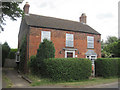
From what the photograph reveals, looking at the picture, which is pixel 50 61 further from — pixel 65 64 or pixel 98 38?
pixel 98 38

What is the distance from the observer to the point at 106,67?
14.5 m

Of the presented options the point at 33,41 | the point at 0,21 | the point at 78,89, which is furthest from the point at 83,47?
the point at 0,21

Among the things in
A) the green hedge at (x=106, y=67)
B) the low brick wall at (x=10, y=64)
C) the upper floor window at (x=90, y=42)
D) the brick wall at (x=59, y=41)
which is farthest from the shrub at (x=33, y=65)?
the low brick wall at (x=10, y=64)

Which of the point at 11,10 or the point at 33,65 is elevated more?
the point at 11,10

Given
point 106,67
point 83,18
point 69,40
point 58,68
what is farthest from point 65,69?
point 83,18

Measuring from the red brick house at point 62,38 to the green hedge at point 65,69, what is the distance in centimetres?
514

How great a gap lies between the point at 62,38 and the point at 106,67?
Answer: 23.3 feet

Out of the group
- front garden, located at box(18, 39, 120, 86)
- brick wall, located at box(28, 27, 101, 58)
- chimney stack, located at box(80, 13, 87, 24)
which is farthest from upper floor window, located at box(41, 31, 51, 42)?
chimney stack, located at box(80, 13, 87, 24)

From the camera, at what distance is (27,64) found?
15.5 m

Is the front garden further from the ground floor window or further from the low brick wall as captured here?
the low brick wall

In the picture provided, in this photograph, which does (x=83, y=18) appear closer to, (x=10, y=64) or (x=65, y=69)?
(x=65, y=69)

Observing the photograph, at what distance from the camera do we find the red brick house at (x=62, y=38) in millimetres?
16062

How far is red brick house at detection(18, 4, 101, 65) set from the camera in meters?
16.1

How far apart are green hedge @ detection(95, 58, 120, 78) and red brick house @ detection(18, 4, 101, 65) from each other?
13.8 feet
